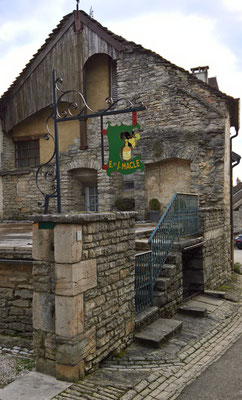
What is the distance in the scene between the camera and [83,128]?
12.9 meters

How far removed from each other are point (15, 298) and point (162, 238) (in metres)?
2.98

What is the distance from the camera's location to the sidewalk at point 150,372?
13.6 feet

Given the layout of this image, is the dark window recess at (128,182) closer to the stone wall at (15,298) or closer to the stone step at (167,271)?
the stone step at (167,271)

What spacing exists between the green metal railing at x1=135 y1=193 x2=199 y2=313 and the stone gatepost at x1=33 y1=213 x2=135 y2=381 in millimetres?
1124

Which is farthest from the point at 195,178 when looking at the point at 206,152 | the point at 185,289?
the point at 185,289

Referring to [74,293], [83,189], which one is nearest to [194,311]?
[74,293]

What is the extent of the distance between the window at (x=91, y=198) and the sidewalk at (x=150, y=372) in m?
7.16

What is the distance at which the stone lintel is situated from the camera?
4383 millimetres

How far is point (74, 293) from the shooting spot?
4.39 m

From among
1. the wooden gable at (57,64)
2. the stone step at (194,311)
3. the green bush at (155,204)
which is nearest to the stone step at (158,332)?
the stone step at (194,311)

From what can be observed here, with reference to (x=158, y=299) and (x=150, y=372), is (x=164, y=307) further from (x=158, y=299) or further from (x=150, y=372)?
(x=150, y=372)

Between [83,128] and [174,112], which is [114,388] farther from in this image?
[83,128]

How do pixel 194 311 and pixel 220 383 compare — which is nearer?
pixel 220 383

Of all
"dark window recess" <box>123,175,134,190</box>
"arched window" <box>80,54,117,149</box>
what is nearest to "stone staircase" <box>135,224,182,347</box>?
"dark window recess" <box>123,175,134,190</box>
